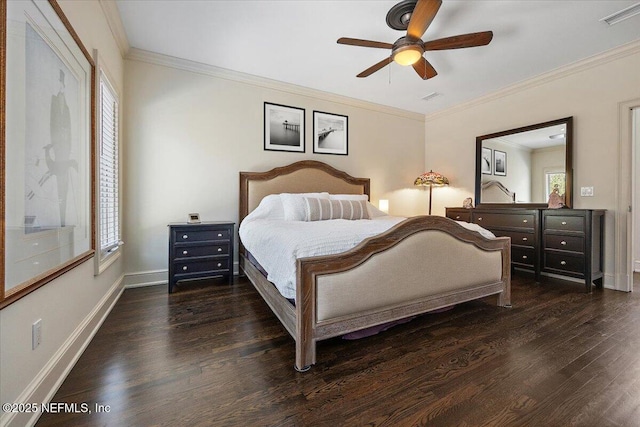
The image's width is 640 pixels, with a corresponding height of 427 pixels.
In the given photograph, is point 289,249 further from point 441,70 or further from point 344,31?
point 441,70

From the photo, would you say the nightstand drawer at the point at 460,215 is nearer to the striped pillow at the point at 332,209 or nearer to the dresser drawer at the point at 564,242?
the dresser drawer at the point at 564,242

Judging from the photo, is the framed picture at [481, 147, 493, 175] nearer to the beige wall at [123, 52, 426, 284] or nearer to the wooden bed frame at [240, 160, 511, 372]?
the wooden bed frame at [240, 160, 511, 372]

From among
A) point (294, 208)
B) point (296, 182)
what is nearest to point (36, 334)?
point (294, 208)

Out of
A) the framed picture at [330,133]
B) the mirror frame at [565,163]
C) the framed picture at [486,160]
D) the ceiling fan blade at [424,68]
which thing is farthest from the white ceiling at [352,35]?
the framed picture at [486,160]

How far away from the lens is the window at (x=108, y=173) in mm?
2230

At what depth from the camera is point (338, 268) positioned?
5.44ft

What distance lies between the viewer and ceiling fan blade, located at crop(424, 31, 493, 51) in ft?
7.26

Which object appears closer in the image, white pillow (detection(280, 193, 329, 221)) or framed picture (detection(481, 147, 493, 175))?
white pillow (detection(280, 193, 329, 221))

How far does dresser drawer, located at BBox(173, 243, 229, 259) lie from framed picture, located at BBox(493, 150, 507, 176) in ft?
13.9

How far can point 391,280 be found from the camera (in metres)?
1.85

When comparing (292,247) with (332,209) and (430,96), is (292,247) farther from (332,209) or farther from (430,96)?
(430,96)

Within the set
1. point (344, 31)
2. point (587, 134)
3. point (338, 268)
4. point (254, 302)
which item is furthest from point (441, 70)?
point (254, 302)

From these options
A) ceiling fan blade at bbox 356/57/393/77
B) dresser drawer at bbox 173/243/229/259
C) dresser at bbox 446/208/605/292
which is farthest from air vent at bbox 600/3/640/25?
dresser drawer at bbox 173/243/229/259

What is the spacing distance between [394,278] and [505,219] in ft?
9.32
